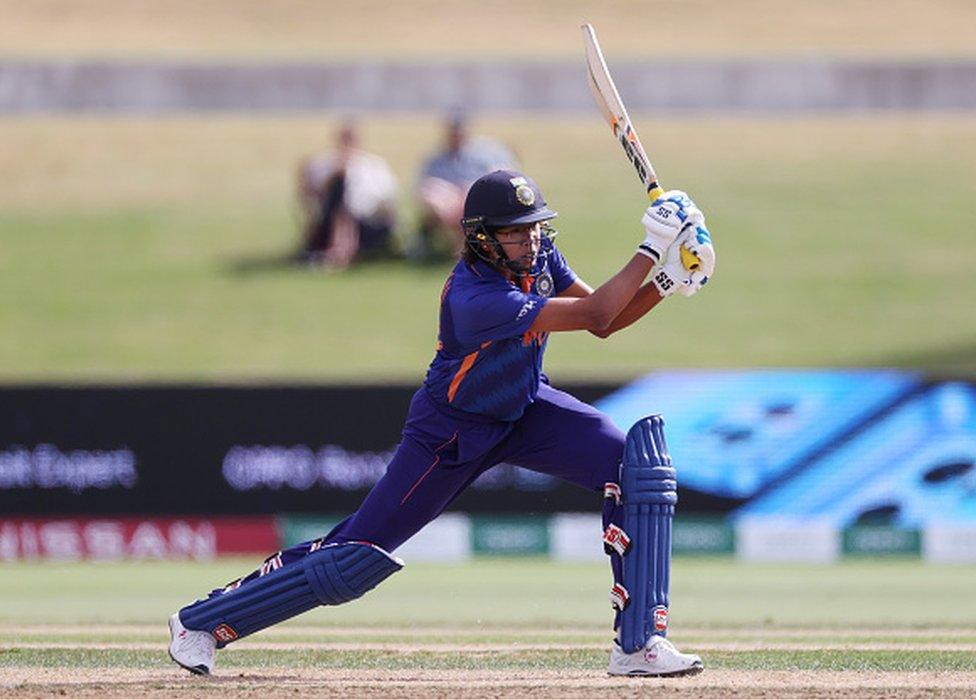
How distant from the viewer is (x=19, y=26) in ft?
71.5

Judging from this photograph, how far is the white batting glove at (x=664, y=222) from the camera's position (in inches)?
215

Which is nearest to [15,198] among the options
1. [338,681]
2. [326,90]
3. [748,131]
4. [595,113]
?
[326,90]

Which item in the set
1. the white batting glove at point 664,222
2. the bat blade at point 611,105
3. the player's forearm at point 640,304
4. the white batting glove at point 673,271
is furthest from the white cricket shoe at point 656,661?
the bat blade at point 611,105

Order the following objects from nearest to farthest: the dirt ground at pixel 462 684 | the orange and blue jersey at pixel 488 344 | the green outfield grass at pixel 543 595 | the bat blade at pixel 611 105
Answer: the dirt ground at pixel 462 684, the orange and blue jersey at pixel 488 344, the bat blade at pixel 611 105, the green outfield grass at pixel 543 595

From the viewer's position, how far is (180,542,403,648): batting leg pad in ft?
18.6

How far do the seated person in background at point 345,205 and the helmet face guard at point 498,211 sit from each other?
33.8 ft

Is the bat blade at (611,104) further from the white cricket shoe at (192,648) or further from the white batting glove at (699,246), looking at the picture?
the white cricket shoe at (192,648)

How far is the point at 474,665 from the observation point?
20.4 feet

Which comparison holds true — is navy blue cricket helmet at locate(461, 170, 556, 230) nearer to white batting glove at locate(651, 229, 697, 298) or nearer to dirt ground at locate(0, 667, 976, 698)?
white batting glove at locate(651, 229, 697, 298)

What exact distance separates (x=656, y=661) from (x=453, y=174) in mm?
10364

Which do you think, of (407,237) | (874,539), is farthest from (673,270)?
(407,237)

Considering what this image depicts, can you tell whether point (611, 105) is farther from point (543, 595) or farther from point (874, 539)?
point (874, 539)

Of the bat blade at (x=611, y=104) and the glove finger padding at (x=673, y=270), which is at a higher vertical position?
the bat blade at (x=611, y=104)

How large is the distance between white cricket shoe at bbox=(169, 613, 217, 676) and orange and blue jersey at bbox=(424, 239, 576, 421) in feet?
3.46
